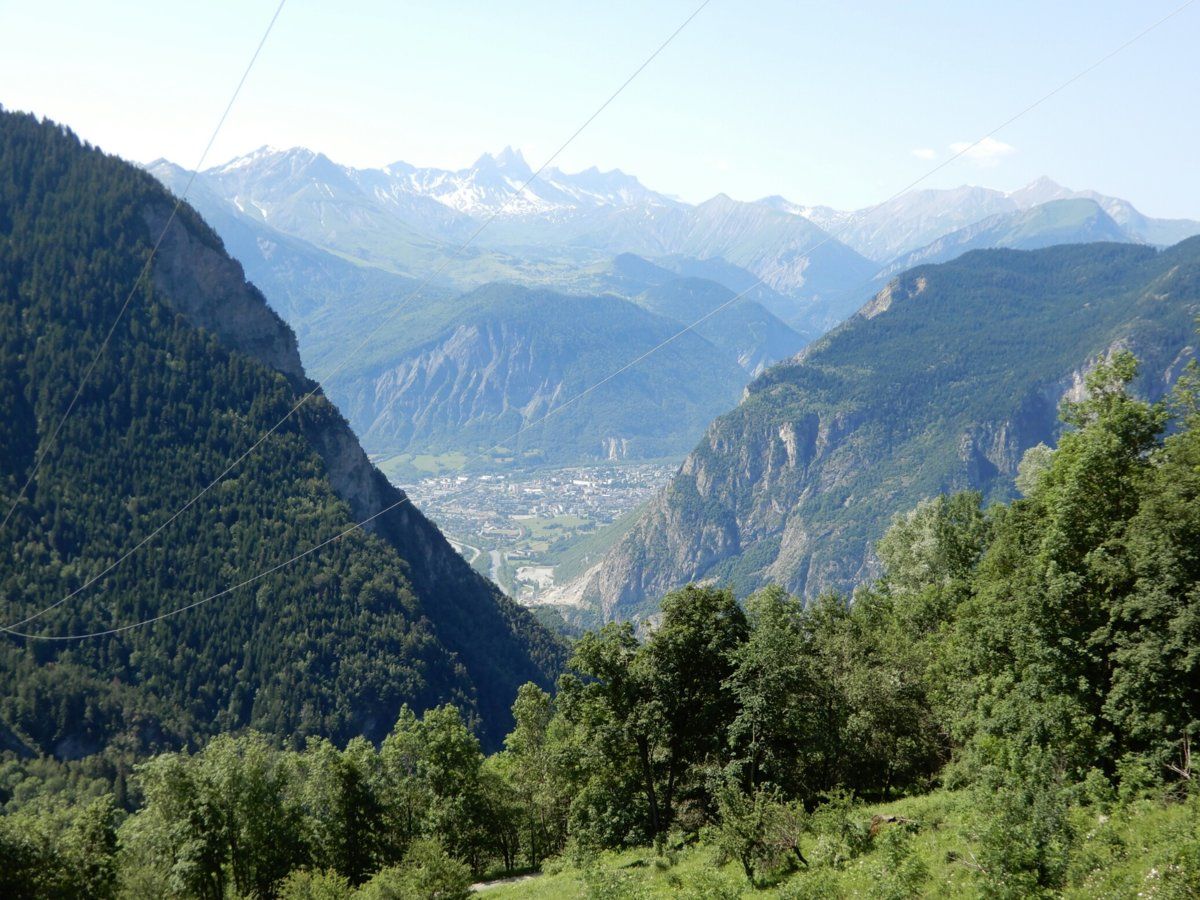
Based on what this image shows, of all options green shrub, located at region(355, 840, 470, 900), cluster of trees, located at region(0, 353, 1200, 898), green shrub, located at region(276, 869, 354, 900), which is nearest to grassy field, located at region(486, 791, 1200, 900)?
cluster of trees, located at region(0, 353, 1200, 898)

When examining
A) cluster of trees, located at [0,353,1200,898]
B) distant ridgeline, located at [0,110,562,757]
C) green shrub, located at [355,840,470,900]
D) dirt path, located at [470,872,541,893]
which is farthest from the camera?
distant ridgeline, located at [0,110,562,757]

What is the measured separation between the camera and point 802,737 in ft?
130

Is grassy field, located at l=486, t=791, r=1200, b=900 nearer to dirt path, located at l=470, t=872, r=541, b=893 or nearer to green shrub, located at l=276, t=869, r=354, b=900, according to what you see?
green shrub, located at l=276, t=869, r=354, b=900

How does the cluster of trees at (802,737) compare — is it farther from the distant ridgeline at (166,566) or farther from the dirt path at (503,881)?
the distant ridgeline at (166,566)

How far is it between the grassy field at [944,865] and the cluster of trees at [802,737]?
0.78 metres

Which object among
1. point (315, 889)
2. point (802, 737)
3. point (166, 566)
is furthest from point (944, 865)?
point (166, 566)

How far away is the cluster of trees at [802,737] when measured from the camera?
95.1ft

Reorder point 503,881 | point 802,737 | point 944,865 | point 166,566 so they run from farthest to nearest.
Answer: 1. point 166,566
2. point 503,881
3. point 802,737
4. point 944,865

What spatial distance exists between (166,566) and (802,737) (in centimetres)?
15358

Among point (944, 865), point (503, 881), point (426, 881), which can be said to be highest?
point (944, 865)

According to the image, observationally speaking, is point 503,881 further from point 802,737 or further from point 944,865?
point 944,865

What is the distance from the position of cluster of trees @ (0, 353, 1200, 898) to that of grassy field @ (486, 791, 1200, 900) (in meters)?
0.78

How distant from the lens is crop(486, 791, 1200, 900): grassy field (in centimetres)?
2119

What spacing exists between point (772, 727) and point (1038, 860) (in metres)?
16.9
